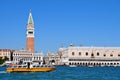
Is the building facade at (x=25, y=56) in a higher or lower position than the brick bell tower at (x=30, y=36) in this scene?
lower

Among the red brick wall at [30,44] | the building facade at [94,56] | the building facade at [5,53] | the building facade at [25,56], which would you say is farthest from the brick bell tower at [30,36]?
the building facade at [94,56]

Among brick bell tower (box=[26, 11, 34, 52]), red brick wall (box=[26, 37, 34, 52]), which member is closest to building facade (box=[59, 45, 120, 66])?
red brick wall (box=[26, 37, 34, 52])

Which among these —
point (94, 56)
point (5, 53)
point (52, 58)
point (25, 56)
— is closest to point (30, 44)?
point (25, 56)

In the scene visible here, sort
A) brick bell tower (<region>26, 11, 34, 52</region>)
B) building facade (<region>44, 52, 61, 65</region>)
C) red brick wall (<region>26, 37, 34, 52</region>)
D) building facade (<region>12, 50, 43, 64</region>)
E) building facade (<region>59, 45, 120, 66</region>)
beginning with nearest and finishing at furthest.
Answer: building facade (<region>59, 45, 120, 66</region>) < red brick wall (<region>26, 37, 34, 52</region>) < brick bell tower (<region>26, 11, 34, 52</region>) < building facade (<region>12, 50, 43, 64</region>) < building facade (<region>44, 52, 61, 65</region>)

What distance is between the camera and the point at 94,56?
138625mm

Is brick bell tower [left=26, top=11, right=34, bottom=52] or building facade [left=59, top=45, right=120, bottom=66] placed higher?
brick bell tower [left=26, top=11, right=34, bottom=52]

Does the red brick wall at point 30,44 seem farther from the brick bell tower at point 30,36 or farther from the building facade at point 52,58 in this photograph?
the building facade at point 52,58

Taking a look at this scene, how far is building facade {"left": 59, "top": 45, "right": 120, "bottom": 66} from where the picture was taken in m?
138

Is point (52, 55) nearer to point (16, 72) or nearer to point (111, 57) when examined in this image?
point (111, 57)

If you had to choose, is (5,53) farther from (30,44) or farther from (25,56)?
(30,44)

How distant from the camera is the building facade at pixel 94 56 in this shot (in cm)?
13775

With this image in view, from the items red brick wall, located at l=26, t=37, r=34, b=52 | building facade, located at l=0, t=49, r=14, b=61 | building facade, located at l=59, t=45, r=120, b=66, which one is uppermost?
red brick wall, located at l=26, t=37, r=34, b=52

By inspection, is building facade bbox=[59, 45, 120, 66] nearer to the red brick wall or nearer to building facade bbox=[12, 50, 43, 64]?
building facade bbox=[12, 50, 43, 64]

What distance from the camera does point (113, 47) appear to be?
458ft
